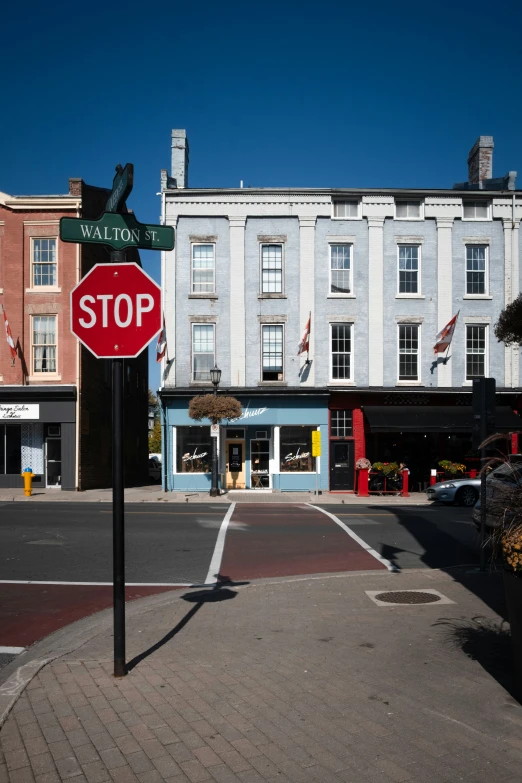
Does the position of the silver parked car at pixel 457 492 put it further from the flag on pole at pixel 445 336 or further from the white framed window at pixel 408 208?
the white framed window at pixel 408 208

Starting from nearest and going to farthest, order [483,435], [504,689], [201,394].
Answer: [504,689] < [483,435] < [201,394]

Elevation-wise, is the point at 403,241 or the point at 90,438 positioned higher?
the point at 403,241

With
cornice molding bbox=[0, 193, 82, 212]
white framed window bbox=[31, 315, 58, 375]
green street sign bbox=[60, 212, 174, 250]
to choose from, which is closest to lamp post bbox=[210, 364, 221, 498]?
white framed window bbox=[31, 315, 58, 375]

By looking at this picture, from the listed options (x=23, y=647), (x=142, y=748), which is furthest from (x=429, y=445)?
(x=142, y=748)

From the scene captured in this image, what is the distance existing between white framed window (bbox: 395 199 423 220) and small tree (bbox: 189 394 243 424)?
36.9 feet

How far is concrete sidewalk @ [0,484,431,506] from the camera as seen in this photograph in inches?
949

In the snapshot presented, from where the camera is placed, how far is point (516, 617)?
4.91 meters

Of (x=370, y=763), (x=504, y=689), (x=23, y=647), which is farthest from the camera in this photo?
(x=23, y=647)

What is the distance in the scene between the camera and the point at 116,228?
230 inches

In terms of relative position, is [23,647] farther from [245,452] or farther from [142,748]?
[245,452]

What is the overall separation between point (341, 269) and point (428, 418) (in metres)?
7.25

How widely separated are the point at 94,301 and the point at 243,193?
24.6m

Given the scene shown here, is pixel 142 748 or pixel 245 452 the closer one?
pixel 142 748

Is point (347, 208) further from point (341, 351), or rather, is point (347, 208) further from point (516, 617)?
point (516, 617)
